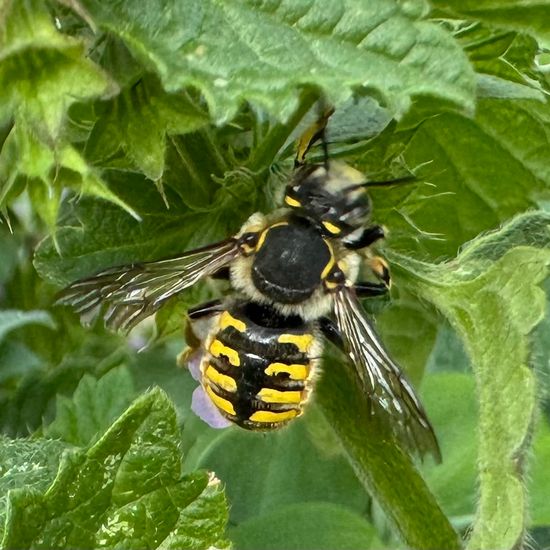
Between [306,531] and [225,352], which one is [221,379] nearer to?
[225,352]

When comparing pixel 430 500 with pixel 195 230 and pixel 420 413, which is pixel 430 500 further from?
pixel 195 230

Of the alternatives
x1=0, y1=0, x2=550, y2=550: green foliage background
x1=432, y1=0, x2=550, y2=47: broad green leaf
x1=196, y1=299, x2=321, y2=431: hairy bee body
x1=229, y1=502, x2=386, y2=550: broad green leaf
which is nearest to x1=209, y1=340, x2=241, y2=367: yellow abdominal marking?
x1=196, y1=299, x2=321, y2=431: hairy bee body

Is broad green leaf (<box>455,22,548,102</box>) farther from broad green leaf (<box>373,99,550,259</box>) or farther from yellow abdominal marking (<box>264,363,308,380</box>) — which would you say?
yellow abdominal marking (<box>264,363,308,380</box>)

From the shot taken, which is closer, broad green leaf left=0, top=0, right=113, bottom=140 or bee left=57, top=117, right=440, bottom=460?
broad green leaf left=0, top=0, right=113, bottom=140

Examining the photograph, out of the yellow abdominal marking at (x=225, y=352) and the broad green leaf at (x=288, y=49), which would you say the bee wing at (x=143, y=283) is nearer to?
the yellow abdominal marking at (x=225, y=352)

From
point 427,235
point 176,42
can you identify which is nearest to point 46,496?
point 176,42

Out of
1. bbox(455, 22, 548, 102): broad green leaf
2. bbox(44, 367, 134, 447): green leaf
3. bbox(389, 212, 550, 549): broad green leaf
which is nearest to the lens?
bbox(389, 212, 550, 549): broad green leaf
